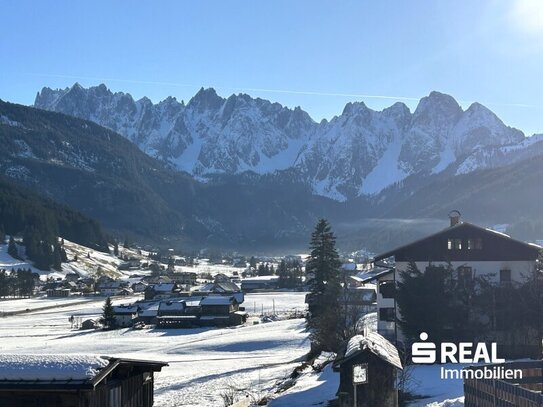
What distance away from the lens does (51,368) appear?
16.7 m

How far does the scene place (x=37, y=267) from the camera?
197m

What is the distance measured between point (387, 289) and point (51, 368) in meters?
30.6

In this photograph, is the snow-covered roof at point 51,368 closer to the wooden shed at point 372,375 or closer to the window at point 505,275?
the wooden shed at point 372,375

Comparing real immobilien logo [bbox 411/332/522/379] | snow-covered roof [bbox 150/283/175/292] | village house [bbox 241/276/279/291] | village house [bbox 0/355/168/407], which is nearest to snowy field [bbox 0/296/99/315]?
snow-covered roof [bbox 150/283/175/292]

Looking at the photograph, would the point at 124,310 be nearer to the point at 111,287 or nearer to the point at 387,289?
the point at 387,289

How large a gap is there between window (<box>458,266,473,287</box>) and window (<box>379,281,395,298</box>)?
4.50 meters

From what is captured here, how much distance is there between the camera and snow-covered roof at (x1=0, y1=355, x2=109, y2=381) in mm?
16609

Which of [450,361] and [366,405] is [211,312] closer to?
[450,361]

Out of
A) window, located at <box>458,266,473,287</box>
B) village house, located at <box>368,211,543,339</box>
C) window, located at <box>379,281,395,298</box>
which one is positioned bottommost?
window, located at <box>379,281,395,298</box>

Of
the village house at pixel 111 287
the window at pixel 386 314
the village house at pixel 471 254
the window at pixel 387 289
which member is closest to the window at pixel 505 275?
the village house at pixel 471 254

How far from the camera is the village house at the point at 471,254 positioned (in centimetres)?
4191

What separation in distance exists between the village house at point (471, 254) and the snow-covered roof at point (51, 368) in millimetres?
27334

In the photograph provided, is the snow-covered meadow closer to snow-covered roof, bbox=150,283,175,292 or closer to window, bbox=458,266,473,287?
window, bbox=458,266,473,287

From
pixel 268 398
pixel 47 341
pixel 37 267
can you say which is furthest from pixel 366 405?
pixel 37 267
